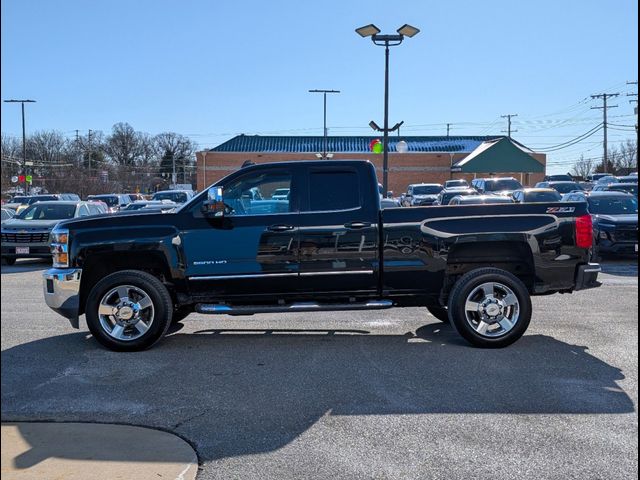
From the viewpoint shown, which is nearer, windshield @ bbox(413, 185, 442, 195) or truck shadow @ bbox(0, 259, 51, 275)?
truck shadow @ bbox(0, 259, 51, 275)

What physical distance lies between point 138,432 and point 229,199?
3.12 metres

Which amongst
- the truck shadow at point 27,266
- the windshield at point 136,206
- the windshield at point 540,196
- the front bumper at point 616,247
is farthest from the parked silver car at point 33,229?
the windshield at point 540,196

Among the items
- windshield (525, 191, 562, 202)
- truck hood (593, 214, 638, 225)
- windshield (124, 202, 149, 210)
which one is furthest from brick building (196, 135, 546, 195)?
truck hood (593, 214, 638, 225)

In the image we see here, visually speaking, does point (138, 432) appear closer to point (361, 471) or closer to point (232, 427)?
point (232, 427)

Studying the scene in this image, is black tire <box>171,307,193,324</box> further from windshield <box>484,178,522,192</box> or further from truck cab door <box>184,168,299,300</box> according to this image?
windshield <box>484,178,522,192</box>

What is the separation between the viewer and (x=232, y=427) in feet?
14.9

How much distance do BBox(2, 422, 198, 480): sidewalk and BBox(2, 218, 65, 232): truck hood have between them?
40.2ft

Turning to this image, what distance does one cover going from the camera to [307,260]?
6723 mm

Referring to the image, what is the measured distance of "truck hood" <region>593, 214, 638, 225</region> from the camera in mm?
15312

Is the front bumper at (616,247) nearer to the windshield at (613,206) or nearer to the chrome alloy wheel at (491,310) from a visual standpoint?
the windshield at (613,206)

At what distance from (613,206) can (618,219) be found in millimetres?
1900

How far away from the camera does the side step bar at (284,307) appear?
6.61 metres

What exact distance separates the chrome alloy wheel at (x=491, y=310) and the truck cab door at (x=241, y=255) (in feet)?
6.15

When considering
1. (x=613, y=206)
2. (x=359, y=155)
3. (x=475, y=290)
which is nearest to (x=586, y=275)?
(x=475, y=290)
